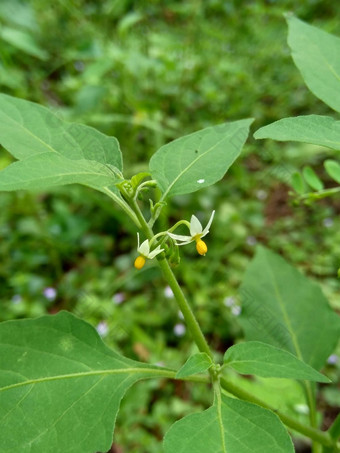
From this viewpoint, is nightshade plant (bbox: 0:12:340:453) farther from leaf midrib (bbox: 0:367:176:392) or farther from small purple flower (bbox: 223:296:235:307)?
small purple flower (bbox: 223:296:235:307)

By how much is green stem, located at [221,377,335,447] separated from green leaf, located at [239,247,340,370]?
0.60 ft

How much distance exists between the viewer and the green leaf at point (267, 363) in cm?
59

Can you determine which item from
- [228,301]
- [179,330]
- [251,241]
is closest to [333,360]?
[228,301]

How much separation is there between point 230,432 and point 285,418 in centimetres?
20

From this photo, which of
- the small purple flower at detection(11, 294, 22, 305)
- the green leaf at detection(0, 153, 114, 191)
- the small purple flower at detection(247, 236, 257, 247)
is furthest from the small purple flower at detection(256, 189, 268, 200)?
the green leaf at detection(0, 153, 114, 191)

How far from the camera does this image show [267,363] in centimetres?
63

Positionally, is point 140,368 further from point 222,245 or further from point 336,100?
point 222,245

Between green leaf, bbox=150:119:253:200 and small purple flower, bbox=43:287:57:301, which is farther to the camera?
small purple flower, bbox=43:287:57:301

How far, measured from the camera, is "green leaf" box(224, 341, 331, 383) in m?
0.59

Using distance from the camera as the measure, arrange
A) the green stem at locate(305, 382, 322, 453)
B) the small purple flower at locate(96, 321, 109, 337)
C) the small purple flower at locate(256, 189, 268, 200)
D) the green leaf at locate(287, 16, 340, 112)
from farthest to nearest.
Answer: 1. the small purple flower at locate(256, 189, 268, 200)
2. the small purple flower at locate(96, 321, 109, 337)
3. the green stem at locate(305, 382, 322, 453)
4. the green leaf at locate(287, 16, 340, 112)

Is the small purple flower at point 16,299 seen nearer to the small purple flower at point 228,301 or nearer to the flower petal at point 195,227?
the small purple flower at point 228,301

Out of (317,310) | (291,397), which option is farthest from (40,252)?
(317,310)

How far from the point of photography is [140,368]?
29.2 inches

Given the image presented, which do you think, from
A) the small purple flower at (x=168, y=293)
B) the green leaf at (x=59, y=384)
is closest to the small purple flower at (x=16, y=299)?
the small purple flower at (x=168, y=293)
